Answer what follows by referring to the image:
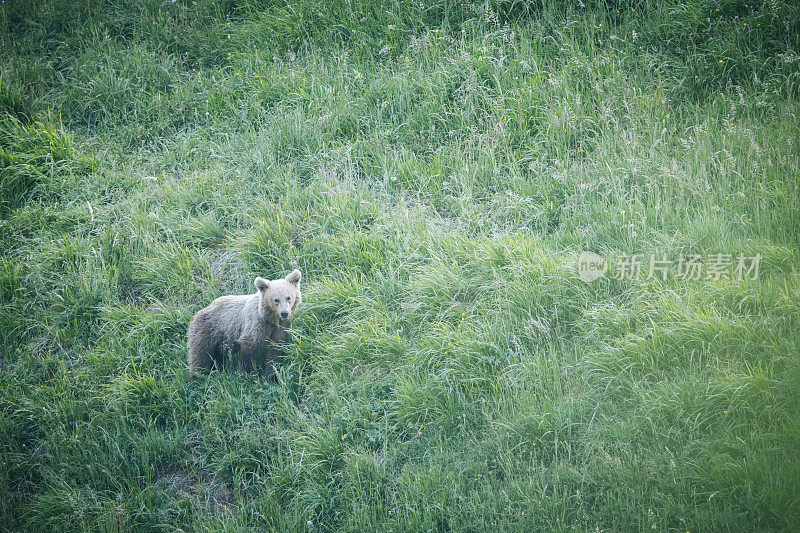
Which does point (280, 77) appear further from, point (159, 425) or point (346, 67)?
point (159, 425)

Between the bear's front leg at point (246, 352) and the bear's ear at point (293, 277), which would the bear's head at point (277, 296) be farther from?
the bear's front leg at point (246, 352)

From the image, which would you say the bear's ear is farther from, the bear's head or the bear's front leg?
the bear's front leg

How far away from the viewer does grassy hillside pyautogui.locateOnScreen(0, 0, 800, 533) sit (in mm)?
4023

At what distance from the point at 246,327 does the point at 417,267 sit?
5.26ft

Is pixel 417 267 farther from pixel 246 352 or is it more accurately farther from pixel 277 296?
pixel 246 352

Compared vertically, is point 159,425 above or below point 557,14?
below

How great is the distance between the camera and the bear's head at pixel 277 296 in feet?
16.9

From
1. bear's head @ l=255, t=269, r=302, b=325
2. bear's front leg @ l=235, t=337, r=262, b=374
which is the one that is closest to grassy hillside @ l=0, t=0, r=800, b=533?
bear's front leg @ l=235, t=337, r=262, b=374

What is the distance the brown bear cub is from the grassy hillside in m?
0.18

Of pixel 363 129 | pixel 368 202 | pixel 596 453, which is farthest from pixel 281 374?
pixel 363 129

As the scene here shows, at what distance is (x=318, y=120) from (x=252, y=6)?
3048mm

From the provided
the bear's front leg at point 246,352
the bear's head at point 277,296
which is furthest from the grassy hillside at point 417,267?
the bear's head at point 277,296

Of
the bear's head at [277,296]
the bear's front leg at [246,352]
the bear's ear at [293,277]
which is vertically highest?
the bear's ear at [293,277]

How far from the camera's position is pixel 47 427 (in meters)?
5.25
